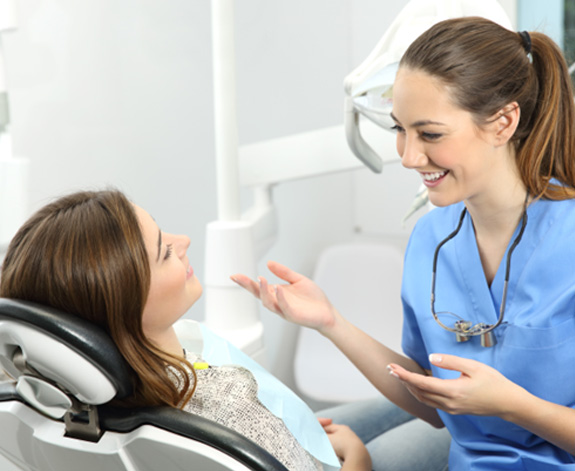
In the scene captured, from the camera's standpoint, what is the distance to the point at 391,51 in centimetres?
128

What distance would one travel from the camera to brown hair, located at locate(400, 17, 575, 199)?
3.35ft

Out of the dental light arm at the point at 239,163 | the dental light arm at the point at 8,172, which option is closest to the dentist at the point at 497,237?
the dental light arm at the point at 239,163

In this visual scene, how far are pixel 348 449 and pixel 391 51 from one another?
70 cm

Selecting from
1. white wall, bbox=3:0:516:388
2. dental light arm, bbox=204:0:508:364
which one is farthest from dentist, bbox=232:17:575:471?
white wall, bbox=3:0:516:388

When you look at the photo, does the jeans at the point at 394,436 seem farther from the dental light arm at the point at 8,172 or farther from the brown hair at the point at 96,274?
the dental light arm at the point at 8,172

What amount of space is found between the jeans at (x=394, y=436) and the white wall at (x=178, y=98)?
2.61 ft

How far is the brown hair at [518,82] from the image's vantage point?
1021 millimetres

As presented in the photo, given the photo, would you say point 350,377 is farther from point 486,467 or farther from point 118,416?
point 118,416

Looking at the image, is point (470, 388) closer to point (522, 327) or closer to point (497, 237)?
point (522, 327)

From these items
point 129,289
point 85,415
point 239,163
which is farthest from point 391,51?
point 85,415

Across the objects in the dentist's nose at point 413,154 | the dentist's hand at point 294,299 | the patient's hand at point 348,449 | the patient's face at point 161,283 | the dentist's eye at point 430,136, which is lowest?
the patient's hand at point 348,449

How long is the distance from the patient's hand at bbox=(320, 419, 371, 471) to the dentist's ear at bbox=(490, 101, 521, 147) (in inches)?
21.8

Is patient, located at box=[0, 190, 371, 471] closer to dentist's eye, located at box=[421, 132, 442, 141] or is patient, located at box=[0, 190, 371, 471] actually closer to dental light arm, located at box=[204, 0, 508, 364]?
dentist's eye, located at box=[421, 132, 442, 141]

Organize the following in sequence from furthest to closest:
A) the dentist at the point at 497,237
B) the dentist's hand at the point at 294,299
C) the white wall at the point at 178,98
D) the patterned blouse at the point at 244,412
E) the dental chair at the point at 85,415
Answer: the white wall at the point at 178,98 → the dentist's hand at the point at 294,299 → the dentist at the point at 497,237 → the patterned blouse at the point at 244,412 → the dental chair at the point at 85,415
